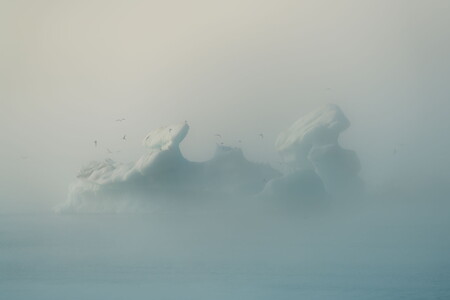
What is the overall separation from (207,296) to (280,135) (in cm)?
125

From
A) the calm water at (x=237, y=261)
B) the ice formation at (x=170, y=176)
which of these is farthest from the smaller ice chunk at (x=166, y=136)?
the calm water at (x=237, y=261)

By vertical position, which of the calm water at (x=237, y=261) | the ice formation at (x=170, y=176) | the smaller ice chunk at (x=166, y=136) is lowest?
the calm water at (x=237, y=261)

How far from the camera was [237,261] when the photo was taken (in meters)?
4.61

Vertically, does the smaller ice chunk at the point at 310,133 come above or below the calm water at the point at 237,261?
above

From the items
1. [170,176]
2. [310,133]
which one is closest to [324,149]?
[310,133]

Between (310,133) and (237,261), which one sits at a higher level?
(310,133)

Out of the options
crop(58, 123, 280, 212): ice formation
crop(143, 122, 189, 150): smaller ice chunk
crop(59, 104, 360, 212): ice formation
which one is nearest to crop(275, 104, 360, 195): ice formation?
crop(59, 104, 360, 212): ice formation

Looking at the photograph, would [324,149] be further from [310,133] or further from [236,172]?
[236,172]

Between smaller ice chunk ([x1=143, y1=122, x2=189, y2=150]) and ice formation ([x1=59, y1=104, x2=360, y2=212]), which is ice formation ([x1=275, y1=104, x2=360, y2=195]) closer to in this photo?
ice formation ([x1=59, y1=104, x2=360, y2=212])

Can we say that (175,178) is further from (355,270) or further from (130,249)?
(355,270)

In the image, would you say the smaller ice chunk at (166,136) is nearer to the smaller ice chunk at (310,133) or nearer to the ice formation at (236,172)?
the ice formation at (236,172)

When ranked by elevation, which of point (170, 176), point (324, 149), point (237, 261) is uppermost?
point (324, 149)

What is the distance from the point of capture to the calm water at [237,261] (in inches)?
173

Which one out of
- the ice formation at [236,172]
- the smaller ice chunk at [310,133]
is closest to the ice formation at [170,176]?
the ice formation at [236,172]
